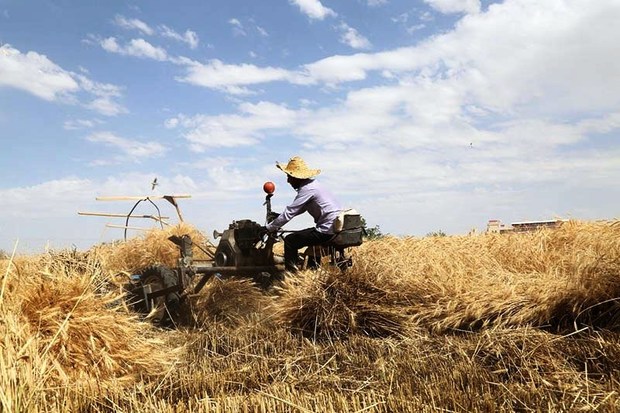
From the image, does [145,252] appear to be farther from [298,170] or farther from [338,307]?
[338,307]

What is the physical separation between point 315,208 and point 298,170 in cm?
49

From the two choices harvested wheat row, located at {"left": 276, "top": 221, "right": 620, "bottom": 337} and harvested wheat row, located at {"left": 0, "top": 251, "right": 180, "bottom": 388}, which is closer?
harvested wheat row, located at {"left": 0, "top": 251, "right": 180, "bottom": 388}

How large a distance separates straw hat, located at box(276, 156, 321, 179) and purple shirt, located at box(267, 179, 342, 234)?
131 millimetres

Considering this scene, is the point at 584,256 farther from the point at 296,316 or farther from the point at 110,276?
the point at 110,276

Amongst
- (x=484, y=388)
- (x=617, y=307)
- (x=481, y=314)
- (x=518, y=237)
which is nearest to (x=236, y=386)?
(x=484, y=388)

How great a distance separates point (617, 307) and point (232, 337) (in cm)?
308

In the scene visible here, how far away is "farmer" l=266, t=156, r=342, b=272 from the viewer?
6188 millimetres

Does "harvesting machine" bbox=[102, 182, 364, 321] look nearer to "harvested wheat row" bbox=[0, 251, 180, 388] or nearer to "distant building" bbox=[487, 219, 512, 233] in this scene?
"harvested wheat row" bbox=[0, 251, 180, 388]

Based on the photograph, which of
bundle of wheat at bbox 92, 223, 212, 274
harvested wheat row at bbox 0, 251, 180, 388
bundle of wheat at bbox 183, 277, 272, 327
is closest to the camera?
harvested wheat row at bbox 0, 251, 180, 388

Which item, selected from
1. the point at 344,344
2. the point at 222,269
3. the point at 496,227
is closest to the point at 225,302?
the point at 222,269

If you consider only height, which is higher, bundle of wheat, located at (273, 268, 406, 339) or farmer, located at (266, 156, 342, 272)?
farmer, located at (266, 156, 342, 272)

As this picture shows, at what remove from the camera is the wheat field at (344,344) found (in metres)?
3.06

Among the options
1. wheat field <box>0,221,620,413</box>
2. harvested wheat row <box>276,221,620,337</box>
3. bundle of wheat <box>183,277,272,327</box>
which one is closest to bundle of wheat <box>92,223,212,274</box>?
bundle of wheat <box>183,277,272,327</box>

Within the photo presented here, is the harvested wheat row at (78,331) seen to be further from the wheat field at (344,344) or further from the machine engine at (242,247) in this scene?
the machine engine at (242,247)
